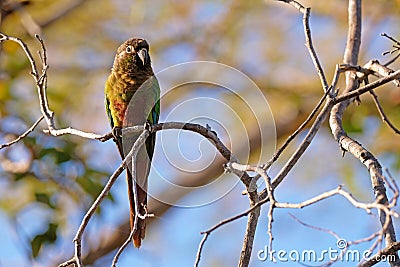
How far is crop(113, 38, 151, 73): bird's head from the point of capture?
11.3 feet

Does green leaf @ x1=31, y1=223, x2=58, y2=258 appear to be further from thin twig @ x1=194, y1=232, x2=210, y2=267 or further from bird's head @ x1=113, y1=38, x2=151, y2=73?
thin twig @ x1=194, y1=232, x2=210, y2=267

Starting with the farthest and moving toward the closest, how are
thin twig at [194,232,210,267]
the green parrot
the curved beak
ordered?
the curved beak
the green parrot
thin twig at [194,232,210,267]

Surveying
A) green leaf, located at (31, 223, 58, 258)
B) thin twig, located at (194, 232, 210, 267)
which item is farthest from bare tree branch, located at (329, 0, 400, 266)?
green leaf, located at (31, 223, 58, 258)

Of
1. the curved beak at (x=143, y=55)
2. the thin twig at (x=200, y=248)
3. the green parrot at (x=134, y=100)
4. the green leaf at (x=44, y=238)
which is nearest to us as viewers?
the thin twig at (x=200, y=248)

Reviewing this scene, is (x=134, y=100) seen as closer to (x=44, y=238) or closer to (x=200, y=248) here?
(x=44, y=238)

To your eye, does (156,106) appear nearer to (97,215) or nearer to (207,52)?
(97,215)

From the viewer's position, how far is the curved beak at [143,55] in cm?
341

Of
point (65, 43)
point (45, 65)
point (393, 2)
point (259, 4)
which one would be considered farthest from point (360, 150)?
point (65, 43)

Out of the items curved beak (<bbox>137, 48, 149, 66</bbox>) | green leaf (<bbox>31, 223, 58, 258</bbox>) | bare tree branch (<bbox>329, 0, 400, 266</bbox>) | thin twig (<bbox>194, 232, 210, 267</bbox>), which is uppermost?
curved beak (<bbox>137, 48, 149, 66</bbox>)

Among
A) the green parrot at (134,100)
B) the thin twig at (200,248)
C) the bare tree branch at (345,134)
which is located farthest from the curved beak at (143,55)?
the thin twig at (200,248)

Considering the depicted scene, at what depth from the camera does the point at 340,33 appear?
20.4ft

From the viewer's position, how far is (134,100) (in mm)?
3307

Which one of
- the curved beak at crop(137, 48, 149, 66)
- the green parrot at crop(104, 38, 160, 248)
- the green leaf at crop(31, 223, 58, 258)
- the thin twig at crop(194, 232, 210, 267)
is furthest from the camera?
the green leaf at crop(31, 223, 58, 258)

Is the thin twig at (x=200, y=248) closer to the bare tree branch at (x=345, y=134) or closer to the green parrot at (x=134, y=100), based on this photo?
the bare tree branch at (x=345, y=134)
